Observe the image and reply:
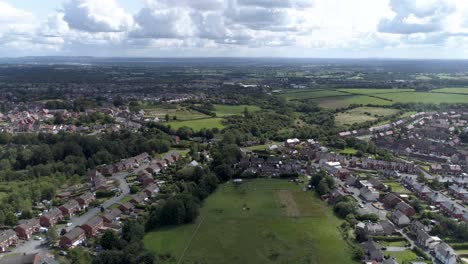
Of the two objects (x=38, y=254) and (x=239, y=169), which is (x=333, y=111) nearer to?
(x=239, y=169)

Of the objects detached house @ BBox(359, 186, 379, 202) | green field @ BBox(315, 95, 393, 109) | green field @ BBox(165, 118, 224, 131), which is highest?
green field @ BBox(315, 95, 393, 109)

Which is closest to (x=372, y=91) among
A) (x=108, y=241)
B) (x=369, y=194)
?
(x=369, y=194)

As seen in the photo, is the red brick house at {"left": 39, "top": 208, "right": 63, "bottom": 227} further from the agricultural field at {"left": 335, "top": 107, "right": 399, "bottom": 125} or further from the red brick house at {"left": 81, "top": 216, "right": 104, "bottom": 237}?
the agricultural field at {"left": 335, "top": 107, "right": 399, "bottom": 125}

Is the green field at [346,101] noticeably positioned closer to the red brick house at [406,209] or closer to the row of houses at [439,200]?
the row of houses at [439,200]

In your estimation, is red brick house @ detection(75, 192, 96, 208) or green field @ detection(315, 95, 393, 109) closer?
red brick house @ detection(75, 192, 96, 208)

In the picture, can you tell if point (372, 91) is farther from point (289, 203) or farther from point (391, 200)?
point (289, 203)

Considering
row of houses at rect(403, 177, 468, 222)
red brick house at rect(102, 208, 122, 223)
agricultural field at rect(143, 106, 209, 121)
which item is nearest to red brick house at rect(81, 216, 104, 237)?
red brick house at rect(102, 208, 122, 223)
